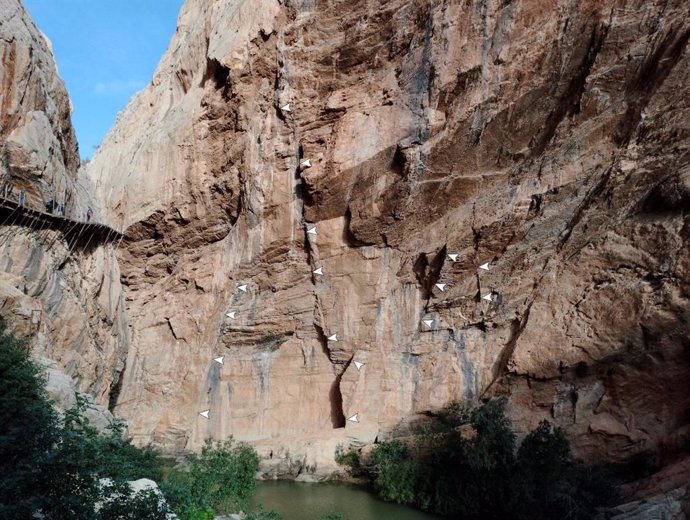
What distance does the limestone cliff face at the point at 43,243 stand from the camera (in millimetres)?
12484

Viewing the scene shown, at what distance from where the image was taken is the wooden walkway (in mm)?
12664

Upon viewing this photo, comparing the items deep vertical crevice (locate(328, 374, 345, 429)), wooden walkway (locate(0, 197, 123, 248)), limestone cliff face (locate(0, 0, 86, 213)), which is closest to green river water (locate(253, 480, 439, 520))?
deep vertical crevice (locate(328, 374, 345, 429))

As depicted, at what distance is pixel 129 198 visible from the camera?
21078 mm

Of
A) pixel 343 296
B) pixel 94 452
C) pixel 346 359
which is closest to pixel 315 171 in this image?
pixel 343 296

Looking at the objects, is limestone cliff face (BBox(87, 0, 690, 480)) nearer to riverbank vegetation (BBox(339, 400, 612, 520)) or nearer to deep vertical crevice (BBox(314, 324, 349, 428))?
deep vertical crevice (BBox(314, 324, 349, 428))

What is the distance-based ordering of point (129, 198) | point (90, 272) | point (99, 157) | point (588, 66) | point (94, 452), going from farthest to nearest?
point (99, 157)
point (129, 198)
point (90, 272)
point (588, 66)
point (94, 452)

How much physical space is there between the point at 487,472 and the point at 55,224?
12211mm

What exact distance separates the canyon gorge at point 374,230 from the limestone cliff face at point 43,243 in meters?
0.07

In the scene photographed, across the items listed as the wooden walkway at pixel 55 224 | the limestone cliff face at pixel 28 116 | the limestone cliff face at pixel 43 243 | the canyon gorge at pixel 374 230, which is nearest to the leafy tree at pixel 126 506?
the limestone cliff face at pixel 43 243

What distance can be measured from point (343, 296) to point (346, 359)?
212 centimetres

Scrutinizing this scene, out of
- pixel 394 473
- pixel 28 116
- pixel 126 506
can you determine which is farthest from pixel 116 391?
pixel 126 506

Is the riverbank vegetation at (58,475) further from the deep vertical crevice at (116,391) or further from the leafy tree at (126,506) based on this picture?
the deep vertical crevice at (116,391)

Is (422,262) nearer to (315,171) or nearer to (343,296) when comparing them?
(343,296)

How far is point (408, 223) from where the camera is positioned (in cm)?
1891
